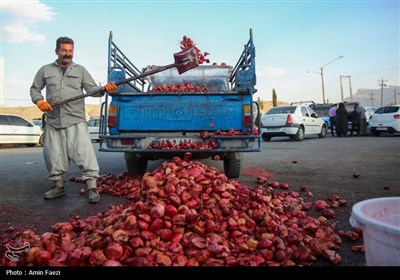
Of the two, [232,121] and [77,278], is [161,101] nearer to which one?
[232,121]

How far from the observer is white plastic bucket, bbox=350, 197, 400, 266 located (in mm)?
1613

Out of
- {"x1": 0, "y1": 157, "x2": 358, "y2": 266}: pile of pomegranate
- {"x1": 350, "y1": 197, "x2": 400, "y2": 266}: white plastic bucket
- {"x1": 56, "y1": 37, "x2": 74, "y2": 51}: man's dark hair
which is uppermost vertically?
{"x1": 56, "y1": 37, "x2": 74, "y2": 51}: man's dark hair

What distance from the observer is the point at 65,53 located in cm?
462

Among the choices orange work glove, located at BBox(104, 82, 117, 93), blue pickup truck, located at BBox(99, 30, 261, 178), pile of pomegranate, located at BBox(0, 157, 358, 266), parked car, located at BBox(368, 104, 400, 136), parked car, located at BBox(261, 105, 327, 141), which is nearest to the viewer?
pile of pomegranate, located at BBox(0, 157, 358, 266)

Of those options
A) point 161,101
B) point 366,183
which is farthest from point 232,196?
point 366,183

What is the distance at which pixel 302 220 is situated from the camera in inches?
128

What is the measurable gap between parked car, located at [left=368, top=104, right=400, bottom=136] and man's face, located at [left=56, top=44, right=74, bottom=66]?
1761 cm

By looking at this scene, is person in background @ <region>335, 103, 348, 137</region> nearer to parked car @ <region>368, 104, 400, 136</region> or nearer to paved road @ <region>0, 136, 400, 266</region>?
parked car @ <region>368, 104, 400, 136</region>

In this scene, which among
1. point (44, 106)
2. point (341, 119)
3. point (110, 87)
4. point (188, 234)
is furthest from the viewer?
point (341, 119)

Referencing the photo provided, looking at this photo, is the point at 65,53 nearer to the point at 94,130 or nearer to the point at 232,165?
the point at 232,165

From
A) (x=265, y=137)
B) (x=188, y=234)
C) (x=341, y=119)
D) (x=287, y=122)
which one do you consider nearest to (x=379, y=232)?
(x=188, y=234)

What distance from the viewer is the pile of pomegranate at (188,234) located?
7.62 feet

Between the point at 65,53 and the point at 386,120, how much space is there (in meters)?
17.9

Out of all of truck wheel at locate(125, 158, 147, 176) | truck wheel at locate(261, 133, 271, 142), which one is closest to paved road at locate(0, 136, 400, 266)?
truck wheel at locate(125, 158, 147, 176)
